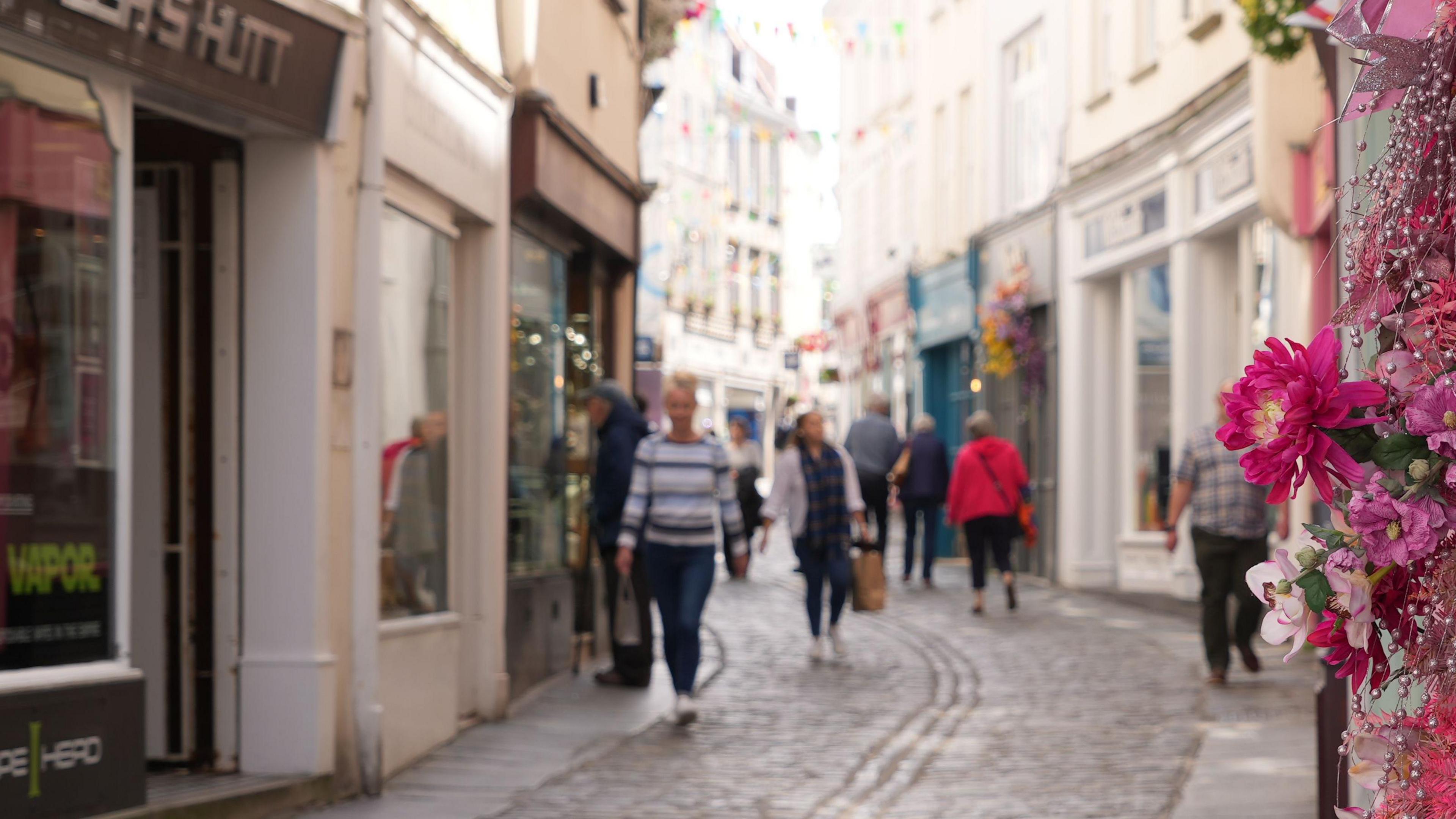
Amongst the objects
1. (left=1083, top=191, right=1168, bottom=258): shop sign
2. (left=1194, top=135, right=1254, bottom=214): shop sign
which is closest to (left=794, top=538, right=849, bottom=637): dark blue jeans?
(left=1194, top=135, right=1254, bottom=214): shop sign

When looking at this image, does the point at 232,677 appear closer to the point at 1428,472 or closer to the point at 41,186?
the point at 41,186

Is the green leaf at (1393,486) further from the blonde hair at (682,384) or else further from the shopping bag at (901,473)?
the shopping bag at (901,473)

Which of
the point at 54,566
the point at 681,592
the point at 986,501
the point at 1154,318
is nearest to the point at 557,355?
the point at 681,592

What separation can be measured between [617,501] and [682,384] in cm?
114

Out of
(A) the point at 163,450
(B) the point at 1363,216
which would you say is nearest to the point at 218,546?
(A) the point at 163,450

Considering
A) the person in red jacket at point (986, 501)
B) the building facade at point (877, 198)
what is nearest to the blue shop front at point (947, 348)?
the building facade at point (877, 198)

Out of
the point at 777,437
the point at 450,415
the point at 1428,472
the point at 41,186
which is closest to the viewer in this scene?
the point at 1428,472

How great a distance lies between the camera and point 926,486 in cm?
1959

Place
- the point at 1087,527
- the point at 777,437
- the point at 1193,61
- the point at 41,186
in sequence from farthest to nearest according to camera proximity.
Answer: the point at 777,437
the point at 1087,527
the point at 1193,61
the point at 41,186

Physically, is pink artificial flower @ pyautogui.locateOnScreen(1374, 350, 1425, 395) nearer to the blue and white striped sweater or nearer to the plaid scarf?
the blue and white striped sweater

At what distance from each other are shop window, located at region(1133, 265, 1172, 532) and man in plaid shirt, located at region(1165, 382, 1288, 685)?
705 centimetres

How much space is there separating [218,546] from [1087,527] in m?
13.7

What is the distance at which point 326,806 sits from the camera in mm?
7480

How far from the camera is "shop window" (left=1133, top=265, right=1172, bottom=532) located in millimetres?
18484
